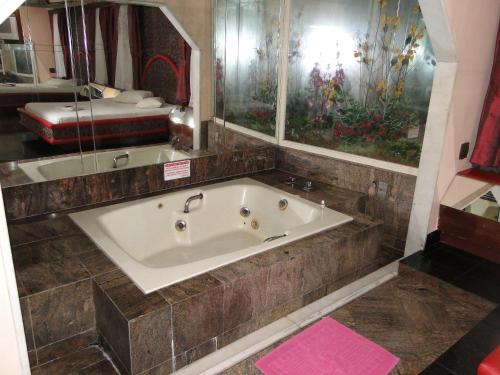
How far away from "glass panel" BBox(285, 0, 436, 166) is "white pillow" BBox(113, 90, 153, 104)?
47.7 inches

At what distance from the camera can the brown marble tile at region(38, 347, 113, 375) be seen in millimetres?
1625

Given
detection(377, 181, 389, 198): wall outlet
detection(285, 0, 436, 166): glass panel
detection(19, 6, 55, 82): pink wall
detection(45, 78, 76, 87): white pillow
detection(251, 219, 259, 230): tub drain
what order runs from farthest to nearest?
1. detection(251, 219, 259, 230): tub drain
2. detection(377, 181, 389, 198): wall outlet
3. detection(285, 0, 436, 166): glass panel
4. detection(45, 78, 76, 87): white pillow
5. detection(19, 6, 55, 82): pink wall

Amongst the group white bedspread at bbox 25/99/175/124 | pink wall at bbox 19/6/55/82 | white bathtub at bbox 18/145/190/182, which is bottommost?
white bathtub at bbox 18/145/190/182

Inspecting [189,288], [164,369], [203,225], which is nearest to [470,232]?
[203,225]

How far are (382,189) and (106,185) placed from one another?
178cm

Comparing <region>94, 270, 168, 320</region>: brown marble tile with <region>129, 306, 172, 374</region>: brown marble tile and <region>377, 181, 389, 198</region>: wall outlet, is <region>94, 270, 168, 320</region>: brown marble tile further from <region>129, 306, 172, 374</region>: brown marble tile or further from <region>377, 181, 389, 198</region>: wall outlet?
<region>377, 181, 389, 198</region>: wall outlet

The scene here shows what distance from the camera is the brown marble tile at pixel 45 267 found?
5.19 feet

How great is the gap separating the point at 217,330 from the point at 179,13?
196cm

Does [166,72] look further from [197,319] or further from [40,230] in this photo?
[197,319]

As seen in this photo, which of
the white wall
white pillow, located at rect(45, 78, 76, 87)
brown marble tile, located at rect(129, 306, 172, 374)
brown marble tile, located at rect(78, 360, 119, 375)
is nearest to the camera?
the white wall

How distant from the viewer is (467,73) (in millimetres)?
2229

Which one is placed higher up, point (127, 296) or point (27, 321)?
point (127, 296)

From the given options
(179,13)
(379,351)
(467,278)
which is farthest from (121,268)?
(467,278)

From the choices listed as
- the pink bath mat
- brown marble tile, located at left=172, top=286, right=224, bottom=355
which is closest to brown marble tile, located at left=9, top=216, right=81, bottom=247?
brown marble tile, located at left=172, top=286, right=224, bottom=355
